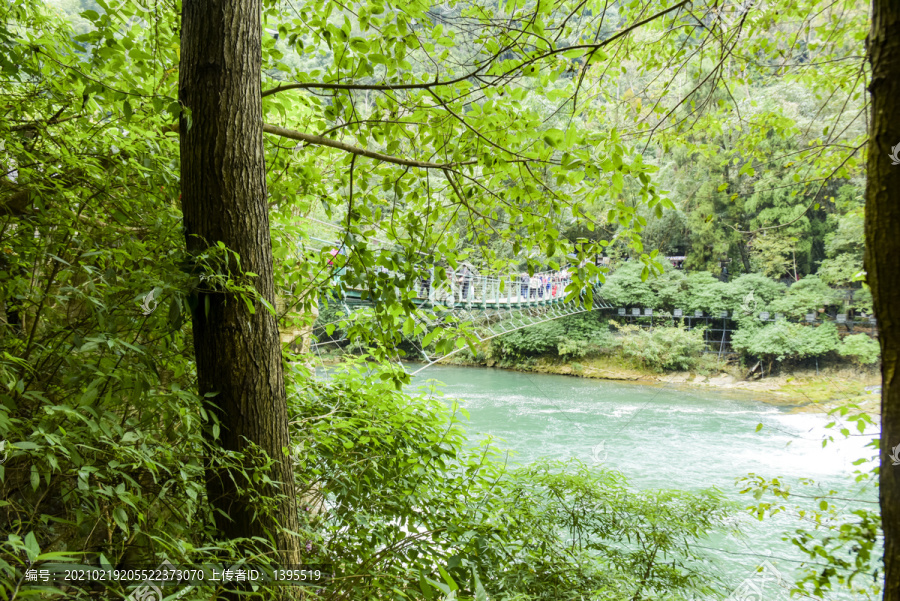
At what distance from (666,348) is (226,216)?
498 inches

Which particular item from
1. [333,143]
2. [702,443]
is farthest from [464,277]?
[333,143]

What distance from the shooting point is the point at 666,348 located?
39.4ft

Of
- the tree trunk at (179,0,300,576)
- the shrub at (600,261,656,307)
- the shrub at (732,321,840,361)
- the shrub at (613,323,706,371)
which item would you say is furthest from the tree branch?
the shrub at (732,321,840,361)

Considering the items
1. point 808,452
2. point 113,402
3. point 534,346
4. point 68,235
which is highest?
point 68,235

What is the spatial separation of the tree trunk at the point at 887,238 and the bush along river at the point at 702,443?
2.79 m

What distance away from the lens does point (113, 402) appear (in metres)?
0.66

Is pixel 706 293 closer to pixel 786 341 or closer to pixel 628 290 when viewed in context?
pixel 628 290

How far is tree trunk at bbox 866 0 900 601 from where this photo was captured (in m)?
0.52

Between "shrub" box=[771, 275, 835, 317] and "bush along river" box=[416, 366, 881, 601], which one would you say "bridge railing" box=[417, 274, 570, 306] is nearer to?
"bush along river" box=[416, 366, 881, 601]

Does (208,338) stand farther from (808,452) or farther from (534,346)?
(534,346)

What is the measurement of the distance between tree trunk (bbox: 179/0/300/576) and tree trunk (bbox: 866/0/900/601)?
91 centimetres

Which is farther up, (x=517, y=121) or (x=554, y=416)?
(x=517, y=121)

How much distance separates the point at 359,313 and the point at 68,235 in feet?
2.37

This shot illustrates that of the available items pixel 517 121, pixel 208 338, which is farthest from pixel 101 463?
pixel 517 121
